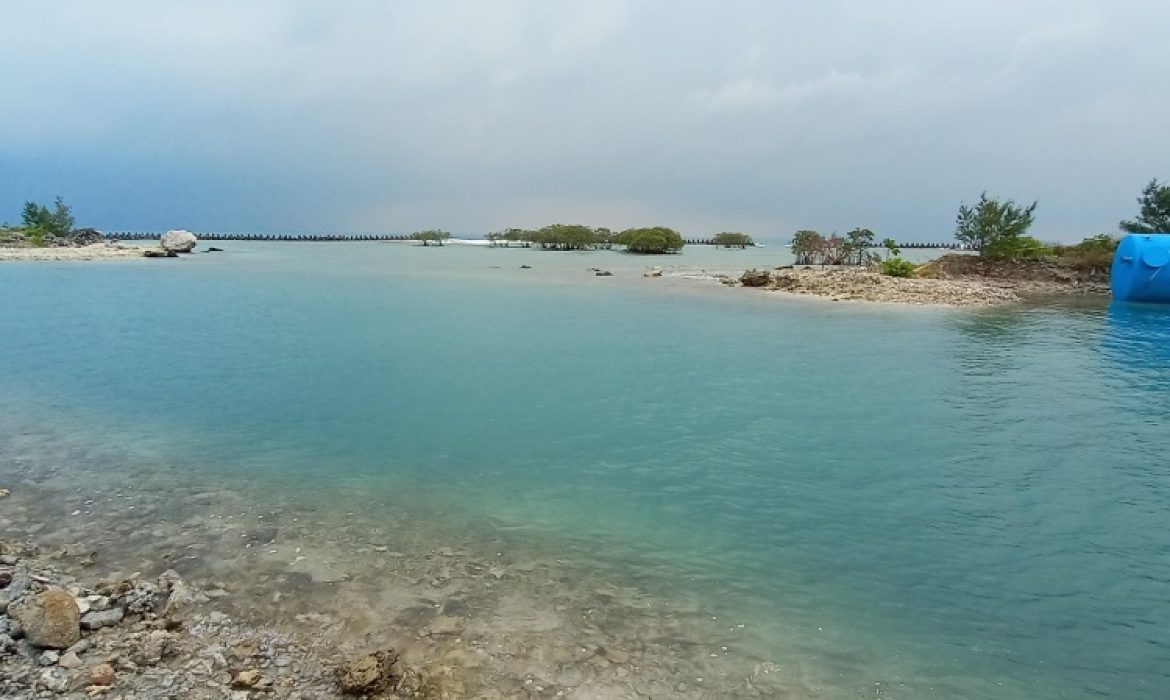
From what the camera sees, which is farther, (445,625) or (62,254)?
(62,254)

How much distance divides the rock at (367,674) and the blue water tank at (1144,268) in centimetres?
3958

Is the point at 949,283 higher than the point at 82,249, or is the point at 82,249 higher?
the point at 82,249

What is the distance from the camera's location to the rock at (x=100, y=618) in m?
5.07

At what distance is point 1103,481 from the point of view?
8914 mm

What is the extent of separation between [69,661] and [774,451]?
879 cm

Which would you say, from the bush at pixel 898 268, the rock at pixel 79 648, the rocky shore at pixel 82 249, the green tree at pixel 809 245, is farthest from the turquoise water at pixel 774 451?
the rocky shore at pixel 82 249

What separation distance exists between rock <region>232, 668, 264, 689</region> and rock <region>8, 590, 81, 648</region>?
1382mm

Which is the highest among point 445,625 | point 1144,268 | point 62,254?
point 1144,268

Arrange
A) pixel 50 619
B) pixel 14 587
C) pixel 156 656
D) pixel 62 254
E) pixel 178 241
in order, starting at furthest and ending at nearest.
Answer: pixel 178 241
pixel 62 254
pixel 14 587
pixel 50 619
pixel 156 656

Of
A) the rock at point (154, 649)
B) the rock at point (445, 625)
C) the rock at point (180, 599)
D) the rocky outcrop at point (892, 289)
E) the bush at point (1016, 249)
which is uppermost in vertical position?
the bush at point (1016, 249)

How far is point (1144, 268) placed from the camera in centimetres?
3155

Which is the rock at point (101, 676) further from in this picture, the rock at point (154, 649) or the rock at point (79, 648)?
the rock at point (79, 648)

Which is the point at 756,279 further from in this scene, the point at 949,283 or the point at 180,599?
the point at 180,599

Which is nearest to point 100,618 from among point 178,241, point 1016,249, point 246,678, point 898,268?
point 246,678
